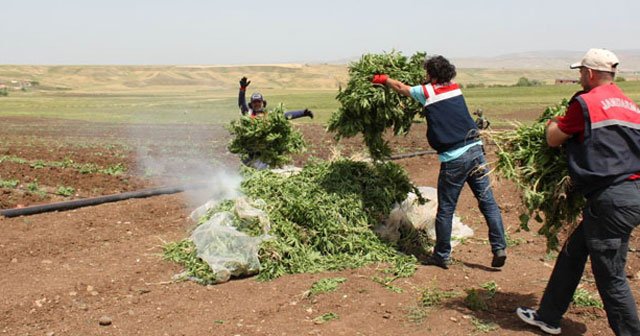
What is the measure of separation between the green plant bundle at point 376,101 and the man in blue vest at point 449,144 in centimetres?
41

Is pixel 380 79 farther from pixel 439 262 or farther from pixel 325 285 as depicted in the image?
pixel 325 285

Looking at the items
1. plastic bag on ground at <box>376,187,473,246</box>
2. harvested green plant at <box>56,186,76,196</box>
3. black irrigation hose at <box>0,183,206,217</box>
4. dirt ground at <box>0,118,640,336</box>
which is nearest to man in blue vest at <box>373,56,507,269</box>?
dirt ground at <box>0,118,640,336</box>

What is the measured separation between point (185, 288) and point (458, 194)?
2.93m

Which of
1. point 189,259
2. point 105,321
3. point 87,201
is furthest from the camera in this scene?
point 87,201

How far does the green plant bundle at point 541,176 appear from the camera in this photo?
4832mm

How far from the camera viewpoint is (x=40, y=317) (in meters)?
5.32

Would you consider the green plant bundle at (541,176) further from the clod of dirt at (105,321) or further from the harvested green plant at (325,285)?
the clod of dirt at (105,321)

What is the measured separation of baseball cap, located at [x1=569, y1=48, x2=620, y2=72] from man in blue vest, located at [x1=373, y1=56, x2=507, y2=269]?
174 centimetres

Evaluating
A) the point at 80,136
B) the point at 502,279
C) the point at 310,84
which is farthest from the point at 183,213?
the point at 310,84

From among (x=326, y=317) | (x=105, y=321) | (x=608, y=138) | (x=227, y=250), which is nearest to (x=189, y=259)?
(x=227, y=250)

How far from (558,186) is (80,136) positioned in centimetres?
2071

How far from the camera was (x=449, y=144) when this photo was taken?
6.23 m

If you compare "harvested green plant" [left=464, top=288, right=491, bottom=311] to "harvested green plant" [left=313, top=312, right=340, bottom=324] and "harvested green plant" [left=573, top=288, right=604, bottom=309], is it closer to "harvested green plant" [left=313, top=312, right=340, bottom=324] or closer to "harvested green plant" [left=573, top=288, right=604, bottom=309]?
"harvested green plant" [left=573, top=288, right=604, bottom=309]

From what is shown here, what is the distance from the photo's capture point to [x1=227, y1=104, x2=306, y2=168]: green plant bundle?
845 cm
